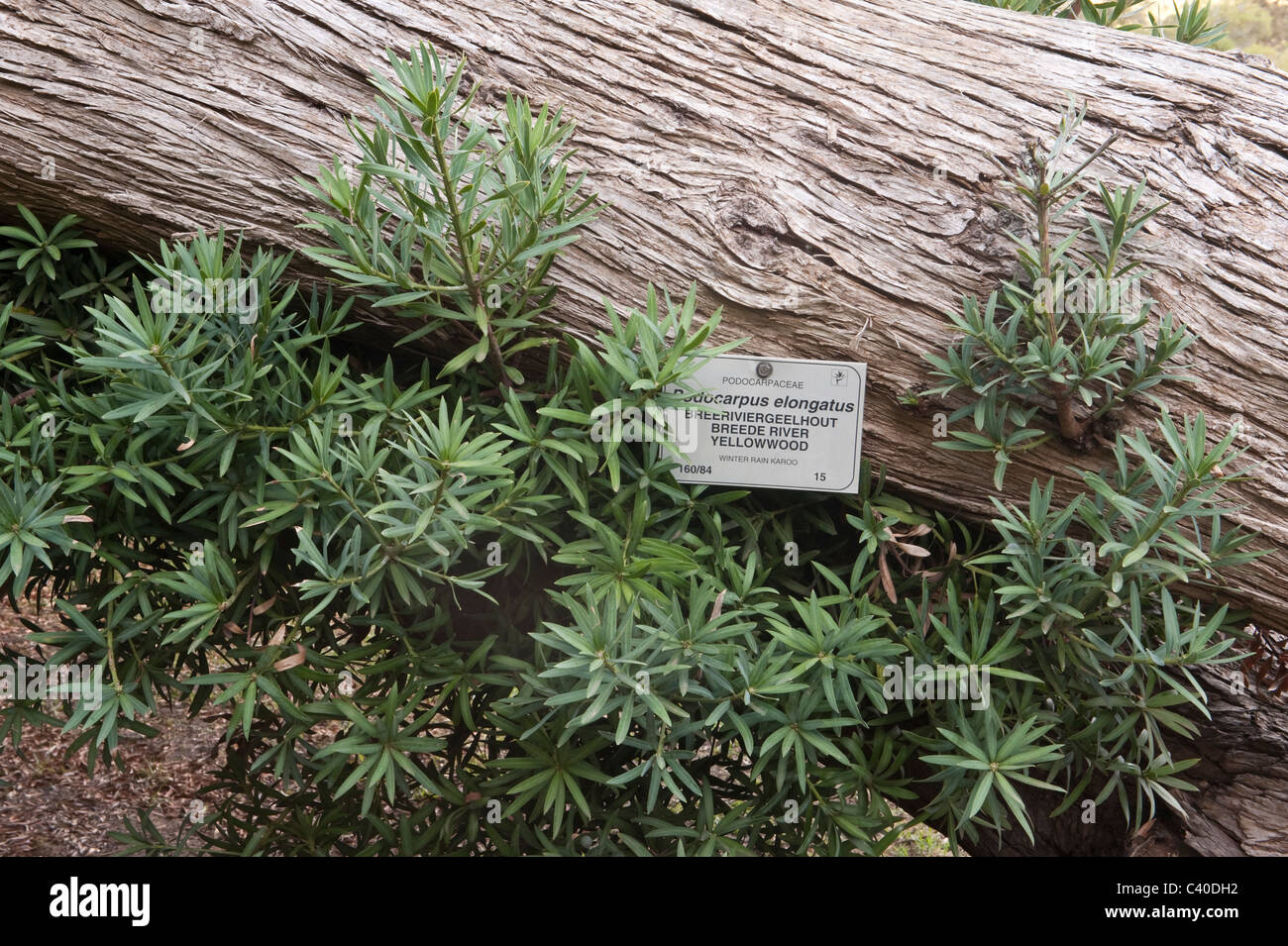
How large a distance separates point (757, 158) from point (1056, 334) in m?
0.70

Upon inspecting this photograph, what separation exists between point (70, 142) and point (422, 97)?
0.91 metres

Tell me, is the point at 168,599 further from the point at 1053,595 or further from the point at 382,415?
the point at 1053,595

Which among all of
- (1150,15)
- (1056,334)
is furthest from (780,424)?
(1150,15)

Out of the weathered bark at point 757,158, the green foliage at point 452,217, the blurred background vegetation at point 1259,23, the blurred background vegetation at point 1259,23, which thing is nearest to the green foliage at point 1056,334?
the weathered bark at point 757,158

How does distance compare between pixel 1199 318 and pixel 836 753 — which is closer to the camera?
pixel 836 753

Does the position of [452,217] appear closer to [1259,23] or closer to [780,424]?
[780,424]

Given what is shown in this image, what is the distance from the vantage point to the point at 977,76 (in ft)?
6.92

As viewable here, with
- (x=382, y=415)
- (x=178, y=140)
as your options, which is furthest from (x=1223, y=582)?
(x=178, y=140)

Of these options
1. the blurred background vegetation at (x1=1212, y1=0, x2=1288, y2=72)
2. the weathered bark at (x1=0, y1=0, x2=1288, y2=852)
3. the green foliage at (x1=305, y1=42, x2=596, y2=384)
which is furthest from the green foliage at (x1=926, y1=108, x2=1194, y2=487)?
the blurred background vegetation at (x1=1212, y1=0, x2=1288, y2=72)

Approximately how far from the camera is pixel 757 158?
201 cm

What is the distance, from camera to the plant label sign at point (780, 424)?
185 cm

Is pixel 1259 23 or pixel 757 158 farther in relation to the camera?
pixel 1259 23

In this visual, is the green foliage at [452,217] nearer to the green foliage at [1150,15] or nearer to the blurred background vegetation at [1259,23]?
the green foliage at [1150,15]

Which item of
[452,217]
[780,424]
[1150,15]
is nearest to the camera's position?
[452,217]
